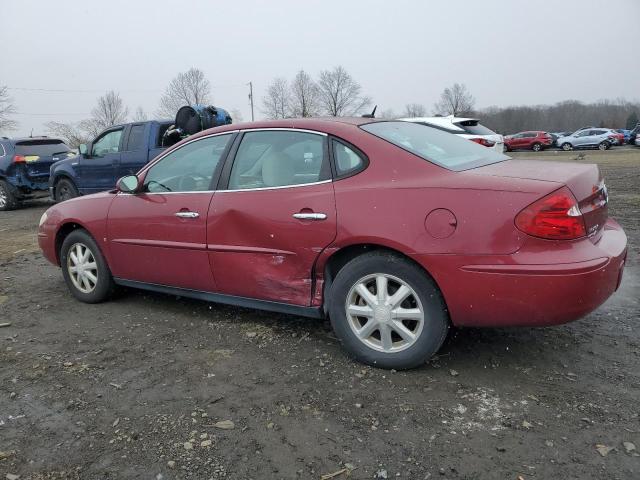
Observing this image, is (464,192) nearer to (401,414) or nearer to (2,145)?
(401,414)

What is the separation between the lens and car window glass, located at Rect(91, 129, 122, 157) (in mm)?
9516

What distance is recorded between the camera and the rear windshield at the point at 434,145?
321 centimetres

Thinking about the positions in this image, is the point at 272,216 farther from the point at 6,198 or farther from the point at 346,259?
the point at 6,198

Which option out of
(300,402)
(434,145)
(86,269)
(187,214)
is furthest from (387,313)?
(86,269)

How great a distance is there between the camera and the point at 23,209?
41.2ft

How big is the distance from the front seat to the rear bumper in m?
1.07

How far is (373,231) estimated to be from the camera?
118 inches

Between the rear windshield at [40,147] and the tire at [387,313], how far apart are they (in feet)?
36.3

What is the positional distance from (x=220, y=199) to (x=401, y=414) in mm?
1881

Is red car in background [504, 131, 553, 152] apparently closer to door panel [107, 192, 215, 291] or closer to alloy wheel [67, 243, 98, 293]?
alloy wheel [67, 243, 98, 293]

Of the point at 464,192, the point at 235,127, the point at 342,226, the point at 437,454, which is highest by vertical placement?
the point at 235,127

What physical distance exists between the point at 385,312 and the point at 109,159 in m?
7.89

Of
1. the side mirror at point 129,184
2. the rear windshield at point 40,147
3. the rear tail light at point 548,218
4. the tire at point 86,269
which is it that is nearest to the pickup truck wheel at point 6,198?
the rear windshield at point 40,147

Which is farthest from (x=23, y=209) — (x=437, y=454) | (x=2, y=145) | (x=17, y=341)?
(x=437, y=454)
